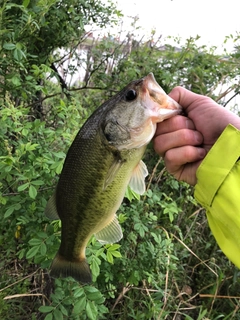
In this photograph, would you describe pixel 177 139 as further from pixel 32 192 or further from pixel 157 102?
pixel 32 192

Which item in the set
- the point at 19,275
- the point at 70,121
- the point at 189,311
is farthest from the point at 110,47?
the point at 189,311

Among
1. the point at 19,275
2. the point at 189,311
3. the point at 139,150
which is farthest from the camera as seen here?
the point at 189,311

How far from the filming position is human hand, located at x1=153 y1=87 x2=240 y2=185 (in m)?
1.48

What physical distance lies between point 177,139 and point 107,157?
1.03 feet

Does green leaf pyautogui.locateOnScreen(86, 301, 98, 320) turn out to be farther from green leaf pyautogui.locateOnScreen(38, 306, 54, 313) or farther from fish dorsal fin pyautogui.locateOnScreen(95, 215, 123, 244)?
fish dorsal fin pyautogui.locateOnScreen(95, 215, 123, 244)

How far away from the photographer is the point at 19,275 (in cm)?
290

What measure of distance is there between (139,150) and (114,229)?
0.47 meters

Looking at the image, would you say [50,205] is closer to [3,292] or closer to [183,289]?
[3,292]

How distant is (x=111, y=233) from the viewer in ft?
5.66

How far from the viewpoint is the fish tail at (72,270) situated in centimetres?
170

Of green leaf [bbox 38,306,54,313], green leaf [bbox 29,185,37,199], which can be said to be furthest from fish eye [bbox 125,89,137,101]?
green leaf [bbox 38,306,54,313]

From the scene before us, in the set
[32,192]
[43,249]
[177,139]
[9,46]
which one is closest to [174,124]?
[177,139]

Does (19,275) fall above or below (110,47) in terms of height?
below

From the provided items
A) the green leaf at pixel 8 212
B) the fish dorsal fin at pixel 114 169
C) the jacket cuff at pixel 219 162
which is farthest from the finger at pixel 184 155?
the green leaf at pixel 8 212
